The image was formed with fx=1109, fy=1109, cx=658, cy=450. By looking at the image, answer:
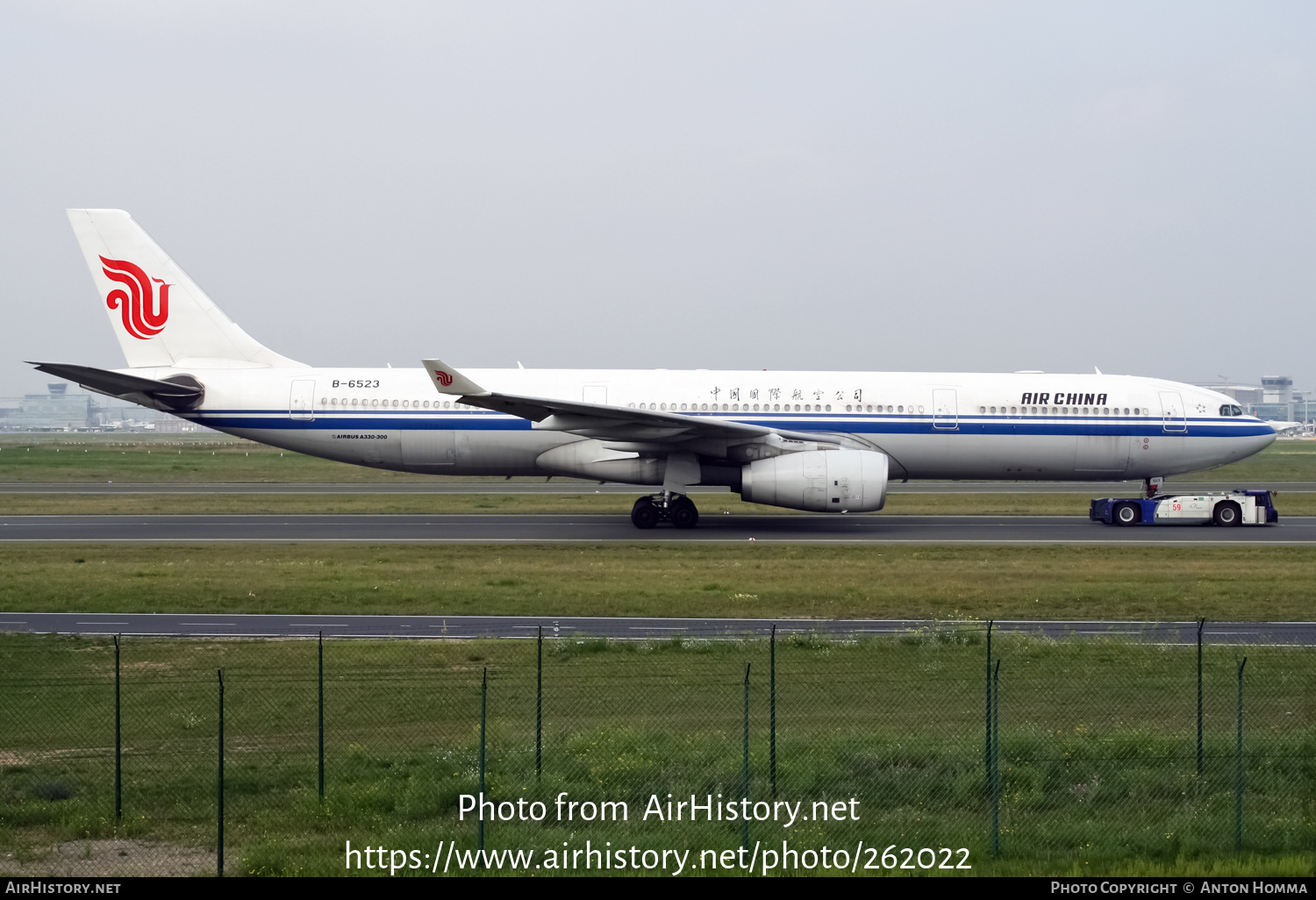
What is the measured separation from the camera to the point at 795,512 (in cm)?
3700

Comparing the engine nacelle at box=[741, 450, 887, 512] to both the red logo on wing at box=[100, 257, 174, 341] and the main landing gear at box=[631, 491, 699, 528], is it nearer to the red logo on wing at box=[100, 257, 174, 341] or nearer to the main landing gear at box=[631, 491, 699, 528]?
the main landing gear at box=[631, 491, 699, 528]

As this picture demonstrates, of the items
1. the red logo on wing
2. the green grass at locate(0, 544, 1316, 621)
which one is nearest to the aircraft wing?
the green grass at locate(0, 544, 1316, 621)

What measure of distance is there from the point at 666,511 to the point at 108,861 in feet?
72.1

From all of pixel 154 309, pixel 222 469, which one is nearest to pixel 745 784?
pixel 154 309

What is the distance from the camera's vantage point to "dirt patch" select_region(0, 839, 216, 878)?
8.57 meters

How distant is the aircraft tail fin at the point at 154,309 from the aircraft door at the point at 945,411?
64.3 feet

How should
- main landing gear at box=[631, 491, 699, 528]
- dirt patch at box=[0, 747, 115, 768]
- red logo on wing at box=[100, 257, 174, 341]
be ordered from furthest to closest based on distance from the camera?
red logo on wing at box=[100, 257, 174, 341] < main landing gear at box=[631, 491, 699, 528] < dirt patch at box=[0, 747, 115, 768]

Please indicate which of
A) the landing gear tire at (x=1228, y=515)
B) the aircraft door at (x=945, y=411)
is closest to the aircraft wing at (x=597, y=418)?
the aircraft door at (x=945, y=411)

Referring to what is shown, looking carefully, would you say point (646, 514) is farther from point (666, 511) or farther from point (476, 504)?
point (476, 504)

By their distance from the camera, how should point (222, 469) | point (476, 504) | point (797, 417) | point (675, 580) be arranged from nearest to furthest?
point (675, 580) < point (797, 417) < point (476, 504) < point (222, 469)

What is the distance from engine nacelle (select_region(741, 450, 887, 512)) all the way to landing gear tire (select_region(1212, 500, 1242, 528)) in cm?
1116

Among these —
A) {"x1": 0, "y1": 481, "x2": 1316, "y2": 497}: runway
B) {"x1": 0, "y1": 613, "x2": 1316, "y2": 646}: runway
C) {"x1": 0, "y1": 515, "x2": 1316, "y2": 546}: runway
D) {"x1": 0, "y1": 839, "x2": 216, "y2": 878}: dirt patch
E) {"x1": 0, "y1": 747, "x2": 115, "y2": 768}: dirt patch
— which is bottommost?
{"x1": 0, "y1": 839, "x2": 216, "y2": 878}: dirt patch

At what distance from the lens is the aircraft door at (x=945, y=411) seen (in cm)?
3111

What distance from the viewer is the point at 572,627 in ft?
59.0
